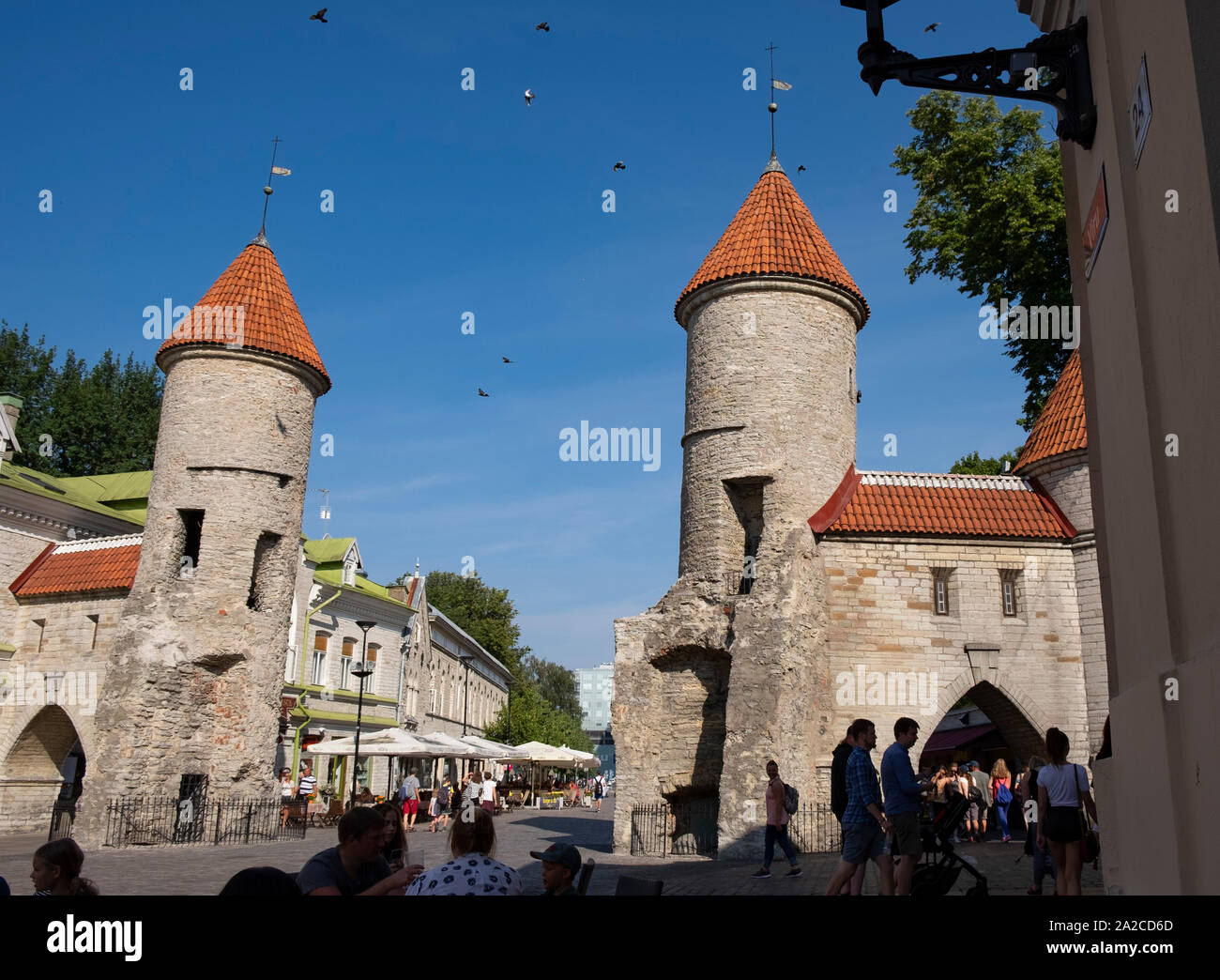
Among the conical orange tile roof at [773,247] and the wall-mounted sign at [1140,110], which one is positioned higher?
the conical orange tile roof at [773,247]

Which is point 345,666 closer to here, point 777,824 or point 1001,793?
point 1001,793

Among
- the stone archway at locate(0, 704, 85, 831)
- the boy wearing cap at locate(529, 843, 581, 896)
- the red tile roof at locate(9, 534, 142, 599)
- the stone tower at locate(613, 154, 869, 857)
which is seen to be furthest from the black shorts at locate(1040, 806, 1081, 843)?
the stone archway at locate(0, 704, 85, 831)

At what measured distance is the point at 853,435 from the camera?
818 inches

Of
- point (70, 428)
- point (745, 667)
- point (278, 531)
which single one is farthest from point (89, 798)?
point (70, 428)

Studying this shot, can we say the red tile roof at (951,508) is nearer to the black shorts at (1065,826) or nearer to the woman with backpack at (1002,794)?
the woman with backpack at (1002,794)

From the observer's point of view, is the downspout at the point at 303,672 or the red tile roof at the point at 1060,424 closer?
the red tile roof at the point at 1060,424

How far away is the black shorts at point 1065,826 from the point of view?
8.08 meters

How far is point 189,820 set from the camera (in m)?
20.0

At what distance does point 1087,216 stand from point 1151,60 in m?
2.07

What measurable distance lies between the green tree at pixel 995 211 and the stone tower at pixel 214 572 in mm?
15925

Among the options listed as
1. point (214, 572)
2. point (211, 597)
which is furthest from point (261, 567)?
point (211, 597)

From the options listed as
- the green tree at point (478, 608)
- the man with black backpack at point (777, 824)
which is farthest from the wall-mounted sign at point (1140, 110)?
the green tree at point (478, 608)
